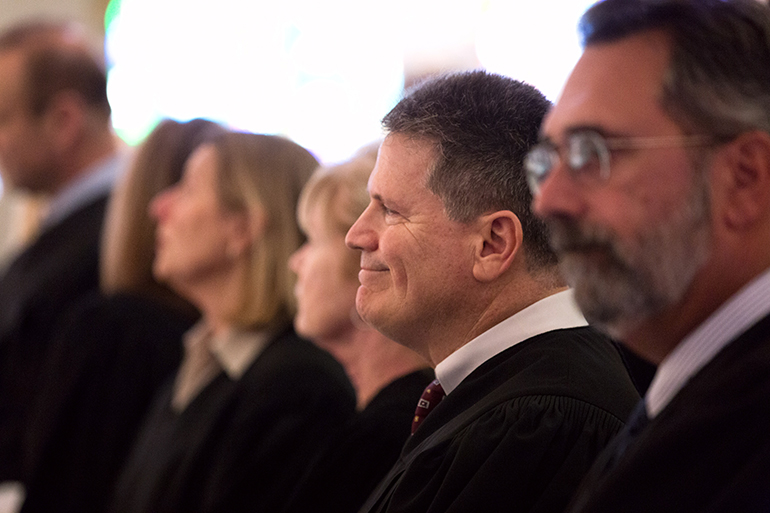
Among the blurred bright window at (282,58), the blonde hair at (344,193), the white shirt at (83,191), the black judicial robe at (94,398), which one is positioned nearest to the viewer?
the blonde hair at (344,193)

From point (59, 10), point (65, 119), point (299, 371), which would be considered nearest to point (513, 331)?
point (299, 371)

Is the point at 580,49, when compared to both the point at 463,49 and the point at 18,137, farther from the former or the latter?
the point at 463,49

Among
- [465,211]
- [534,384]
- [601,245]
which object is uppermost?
[601,245]

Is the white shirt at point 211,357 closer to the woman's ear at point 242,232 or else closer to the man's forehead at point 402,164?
the woman's ear at point 242,232

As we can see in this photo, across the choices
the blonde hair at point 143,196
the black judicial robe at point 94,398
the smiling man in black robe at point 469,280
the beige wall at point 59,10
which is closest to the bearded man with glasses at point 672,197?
the smiling man in black robe at point 469,280

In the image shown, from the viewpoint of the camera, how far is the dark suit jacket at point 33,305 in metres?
4.11

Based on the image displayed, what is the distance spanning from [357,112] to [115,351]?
17.8 feet

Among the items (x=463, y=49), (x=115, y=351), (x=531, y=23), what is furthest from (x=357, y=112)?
(x=115, y=351)

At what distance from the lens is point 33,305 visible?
4.12 m

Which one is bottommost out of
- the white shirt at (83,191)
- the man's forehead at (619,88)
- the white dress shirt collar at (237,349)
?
the white dress shirt collar at (237,349)

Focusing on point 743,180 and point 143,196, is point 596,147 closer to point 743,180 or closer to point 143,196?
point 743,180

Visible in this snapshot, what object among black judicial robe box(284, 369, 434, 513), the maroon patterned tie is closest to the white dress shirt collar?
black judicial robe box(284, 369, 434, 513)

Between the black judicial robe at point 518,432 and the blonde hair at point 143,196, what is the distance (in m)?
2.18

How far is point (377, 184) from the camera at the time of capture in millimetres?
1915
